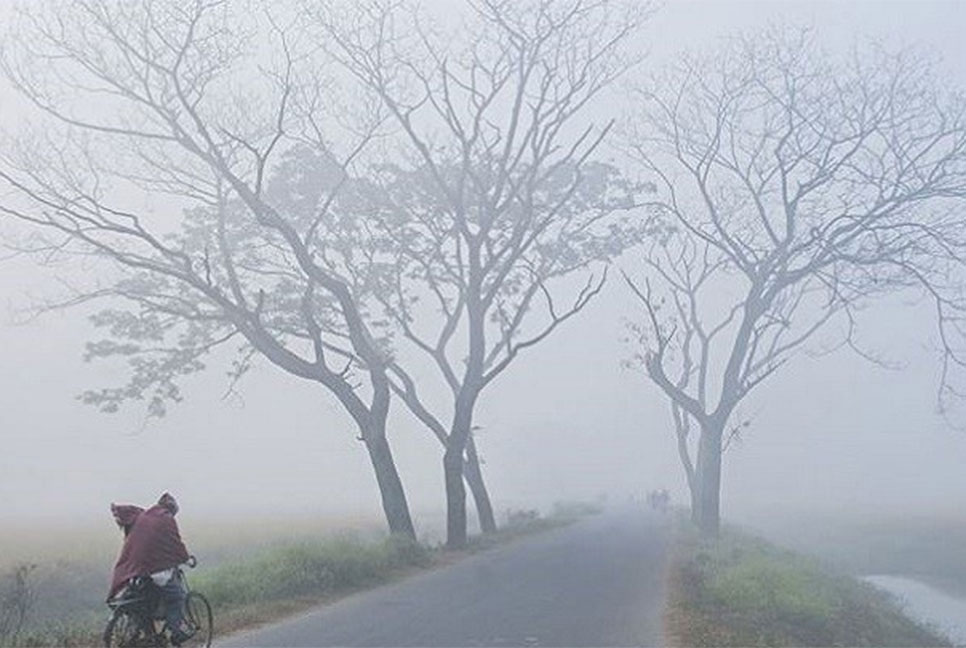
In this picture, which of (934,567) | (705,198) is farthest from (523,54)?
(934,567)

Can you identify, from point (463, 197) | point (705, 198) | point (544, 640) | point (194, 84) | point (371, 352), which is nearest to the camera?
point (544, 640)

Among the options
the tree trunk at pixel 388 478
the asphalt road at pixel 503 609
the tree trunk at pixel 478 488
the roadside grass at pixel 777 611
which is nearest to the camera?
the asphalt road at pixel 503 609

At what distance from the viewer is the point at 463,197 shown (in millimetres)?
30812

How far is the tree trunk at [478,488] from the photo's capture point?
3656cm

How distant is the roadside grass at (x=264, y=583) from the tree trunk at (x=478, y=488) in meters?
10.9

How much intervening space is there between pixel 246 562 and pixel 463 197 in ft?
44.7

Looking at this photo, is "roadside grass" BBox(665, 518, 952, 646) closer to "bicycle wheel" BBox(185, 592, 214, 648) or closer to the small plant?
"bicycle wheel" BBox(185, 592, 214, 648)

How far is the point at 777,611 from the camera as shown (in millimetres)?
17125

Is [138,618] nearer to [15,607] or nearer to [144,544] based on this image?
[144,544]

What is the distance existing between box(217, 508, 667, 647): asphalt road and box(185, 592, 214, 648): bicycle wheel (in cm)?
36

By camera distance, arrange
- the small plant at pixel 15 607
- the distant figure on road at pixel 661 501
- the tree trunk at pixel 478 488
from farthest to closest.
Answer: the distant figure on road at pixel 661 501 → the tree trunk at pixel 478 488 → the small plant at pixel 15 607

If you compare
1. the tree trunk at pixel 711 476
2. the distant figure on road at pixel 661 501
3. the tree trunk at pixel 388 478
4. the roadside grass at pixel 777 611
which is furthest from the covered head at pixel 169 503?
the distant figure on road at pixel 661 501

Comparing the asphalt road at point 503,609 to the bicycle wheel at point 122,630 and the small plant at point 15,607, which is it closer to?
the bicycle wheel at point 122,630

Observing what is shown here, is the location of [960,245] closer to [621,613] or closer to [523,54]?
[523,54]
